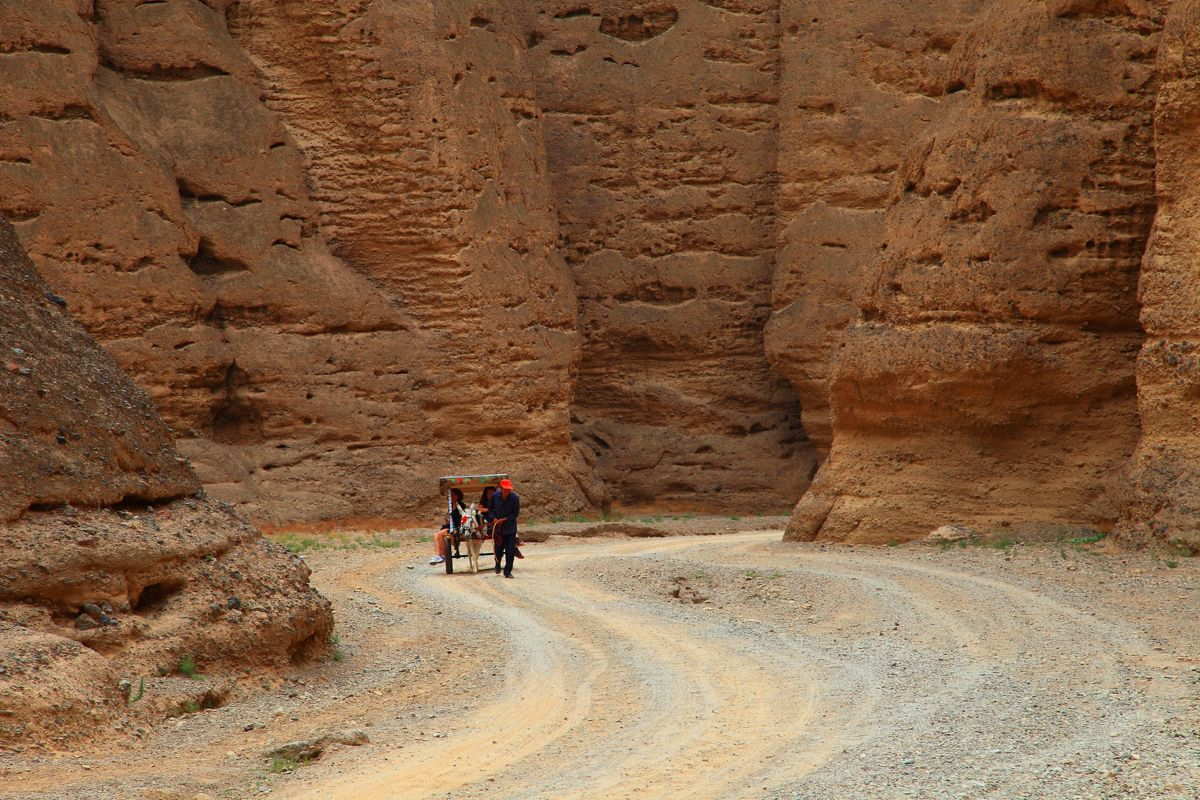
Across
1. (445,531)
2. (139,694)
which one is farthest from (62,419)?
(445,531)

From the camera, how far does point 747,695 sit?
833 centimetres

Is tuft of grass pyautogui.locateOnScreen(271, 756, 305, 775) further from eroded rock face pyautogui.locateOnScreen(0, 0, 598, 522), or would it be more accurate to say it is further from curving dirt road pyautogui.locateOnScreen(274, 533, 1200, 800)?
eroded rock face pyautogui.locateOnScreen(0, 0, 598, 522)

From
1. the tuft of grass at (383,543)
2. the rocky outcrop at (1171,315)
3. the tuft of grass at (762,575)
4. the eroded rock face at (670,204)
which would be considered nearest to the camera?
the tuft of grass at (762,575)

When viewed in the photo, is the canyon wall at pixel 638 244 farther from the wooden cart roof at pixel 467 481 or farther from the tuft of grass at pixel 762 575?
the wooden cart roof at pixel 467 481

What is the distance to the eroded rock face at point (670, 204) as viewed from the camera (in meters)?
31.3

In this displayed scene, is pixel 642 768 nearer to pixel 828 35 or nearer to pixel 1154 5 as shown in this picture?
pixel 1154 5

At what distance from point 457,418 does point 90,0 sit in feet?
31.9

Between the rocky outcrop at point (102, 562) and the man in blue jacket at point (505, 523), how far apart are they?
592 cm

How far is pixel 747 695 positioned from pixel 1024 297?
31.7 feet

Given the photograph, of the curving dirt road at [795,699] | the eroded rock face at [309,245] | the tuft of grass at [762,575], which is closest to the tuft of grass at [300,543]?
the eroded rock face at [309,245]

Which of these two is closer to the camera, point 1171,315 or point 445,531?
point 1171,315

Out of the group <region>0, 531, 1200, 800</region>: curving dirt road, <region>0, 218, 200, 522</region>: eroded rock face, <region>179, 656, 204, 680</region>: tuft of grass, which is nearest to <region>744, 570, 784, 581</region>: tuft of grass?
<region>0, 531, 1200, 800</region>: curving dirt road

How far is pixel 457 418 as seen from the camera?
26.4 metres

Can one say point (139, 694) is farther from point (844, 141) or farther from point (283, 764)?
point (844, 141)
